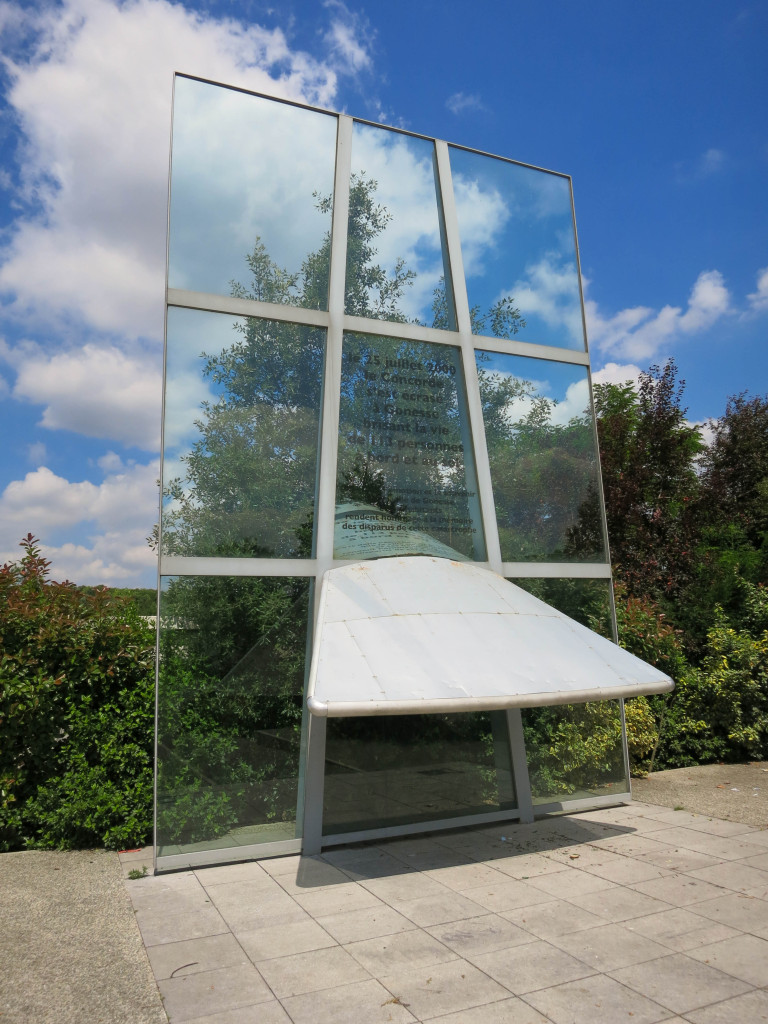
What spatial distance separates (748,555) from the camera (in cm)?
1612

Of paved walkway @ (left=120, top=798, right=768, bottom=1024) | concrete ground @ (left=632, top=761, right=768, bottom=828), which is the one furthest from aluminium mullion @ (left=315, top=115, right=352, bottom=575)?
concrete ground @ (left=632, top=761, right=768, bottom=828)

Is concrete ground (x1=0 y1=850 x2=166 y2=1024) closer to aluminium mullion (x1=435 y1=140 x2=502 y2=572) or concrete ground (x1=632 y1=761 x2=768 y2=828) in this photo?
aluminium mullion (x1=435 y1=140 x2=502 y2=572)

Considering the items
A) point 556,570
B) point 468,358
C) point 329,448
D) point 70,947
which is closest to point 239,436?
point 329,448

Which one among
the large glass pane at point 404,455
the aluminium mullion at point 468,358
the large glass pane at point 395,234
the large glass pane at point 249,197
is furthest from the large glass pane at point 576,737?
the large glass pane at point 249,197

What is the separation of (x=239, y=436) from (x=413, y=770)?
11.7 feet

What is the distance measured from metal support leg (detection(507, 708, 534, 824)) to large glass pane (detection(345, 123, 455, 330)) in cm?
420

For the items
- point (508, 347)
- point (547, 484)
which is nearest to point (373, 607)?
point (547, 484)

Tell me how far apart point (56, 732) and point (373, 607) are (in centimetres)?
318

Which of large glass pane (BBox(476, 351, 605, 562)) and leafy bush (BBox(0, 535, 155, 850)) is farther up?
large glass pane (BBox(476, 351, 605, 562))

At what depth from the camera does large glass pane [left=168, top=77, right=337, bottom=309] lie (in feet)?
22.7

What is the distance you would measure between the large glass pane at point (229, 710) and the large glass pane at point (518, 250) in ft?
12.8

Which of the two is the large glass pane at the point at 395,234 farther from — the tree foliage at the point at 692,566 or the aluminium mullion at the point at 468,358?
the tree foliage at the point at 692,566

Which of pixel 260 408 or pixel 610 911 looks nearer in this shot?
pixel 610 911

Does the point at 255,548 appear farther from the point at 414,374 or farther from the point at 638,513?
the point at 638,513
